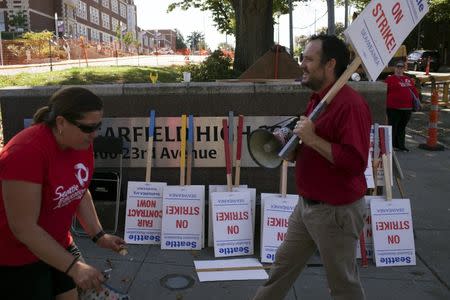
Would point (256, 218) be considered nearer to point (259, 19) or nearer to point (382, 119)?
point (382, 119)

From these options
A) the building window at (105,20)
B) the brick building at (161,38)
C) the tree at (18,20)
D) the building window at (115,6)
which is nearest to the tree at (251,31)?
the tree at (18,20)

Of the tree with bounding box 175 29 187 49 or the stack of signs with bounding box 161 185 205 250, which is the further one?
the tree with bounding box 175 29 187 49

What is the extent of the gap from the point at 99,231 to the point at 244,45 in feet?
44.3

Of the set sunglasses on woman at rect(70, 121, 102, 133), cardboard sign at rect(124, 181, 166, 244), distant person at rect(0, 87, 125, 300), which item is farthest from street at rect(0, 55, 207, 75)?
sunglasses on woman at rect(70, 121, 102, 133)

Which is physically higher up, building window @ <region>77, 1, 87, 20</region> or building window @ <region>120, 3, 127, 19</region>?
building window @ <region>120, 3, 127, 19</region>

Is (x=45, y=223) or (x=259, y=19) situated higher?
(x=259, y=19)

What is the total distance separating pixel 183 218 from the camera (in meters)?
4.92

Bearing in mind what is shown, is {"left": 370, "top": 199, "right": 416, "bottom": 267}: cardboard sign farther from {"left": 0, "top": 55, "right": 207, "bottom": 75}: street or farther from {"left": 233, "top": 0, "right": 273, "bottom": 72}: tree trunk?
{"left": 0, "top": 55, "right": 207, "bottom": 75}: street

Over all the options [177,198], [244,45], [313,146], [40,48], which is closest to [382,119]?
[177,198]

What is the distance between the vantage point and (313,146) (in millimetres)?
2480

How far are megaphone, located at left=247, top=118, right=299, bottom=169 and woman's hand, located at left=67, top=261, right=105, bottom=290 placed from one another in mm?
1177

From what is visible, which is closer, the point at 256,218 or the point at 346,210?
the point at 346,210

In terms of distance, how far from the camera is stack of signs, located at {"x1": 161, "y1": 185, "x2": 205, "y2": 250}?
4906 mm

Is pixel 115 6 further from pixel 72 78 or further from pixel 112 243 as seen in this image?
pixel 112 243
